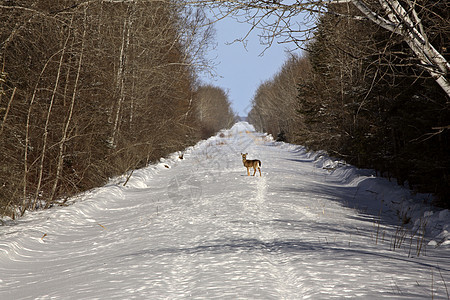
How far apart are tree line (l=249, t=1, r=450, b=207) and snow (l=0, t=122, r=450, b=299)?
3.90ft

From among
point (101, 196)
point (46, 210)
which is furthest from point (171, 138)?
point (46, 210)

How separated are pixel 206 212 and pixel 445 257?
5.15 metres

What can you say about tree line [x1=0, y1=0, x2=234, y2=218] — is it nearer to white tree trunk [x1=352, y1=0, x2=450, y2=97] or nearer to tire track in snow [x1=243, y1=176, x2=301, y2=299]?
white tree trunk [x1=352, y1=0, x2=450, y2=97]

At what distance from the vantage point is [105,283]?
187 inches

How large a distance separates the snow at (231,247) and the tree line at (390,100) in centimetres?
119

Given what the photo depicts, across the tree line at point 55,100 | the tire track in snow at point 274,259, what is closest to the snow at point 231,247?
the tire track in snow at point 274,259

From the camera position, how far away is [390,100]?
1219 cm

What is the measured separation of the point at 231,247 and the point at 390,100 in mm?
8664

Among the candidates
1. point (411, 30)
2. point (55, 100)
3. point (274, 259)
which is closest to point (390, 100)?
point (411, 30)

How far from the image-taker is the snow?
14.6ft

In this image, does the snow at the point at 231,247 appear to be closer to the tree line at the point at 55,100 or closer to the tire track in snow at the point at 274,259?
the tire track in snow at the point at 274,259

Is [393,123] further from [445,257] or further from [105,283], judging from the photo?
[105,283]

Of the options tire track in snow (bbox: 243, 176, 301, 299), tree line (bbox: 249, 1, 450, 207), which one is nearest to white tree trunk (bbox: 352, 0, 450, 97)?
tree line (bbox: 249, 1, 450, 207)

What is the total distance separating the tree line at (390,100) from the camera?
194 inches
